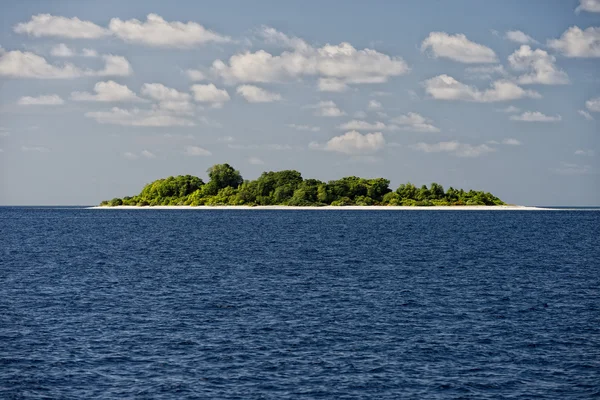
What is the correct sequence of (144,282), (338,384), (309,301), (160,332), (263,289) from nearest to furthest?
(338,384) → (160,332) → (309,301) → (263,289) → (144,282)

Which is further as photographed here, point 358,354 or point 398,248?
point 398,248

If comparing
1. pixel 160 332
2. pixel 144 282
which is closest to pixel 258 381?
pixel 160 332

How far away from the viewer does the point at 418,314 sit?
48.7 meters

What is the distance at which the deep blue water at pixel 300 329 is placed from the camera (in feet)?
107

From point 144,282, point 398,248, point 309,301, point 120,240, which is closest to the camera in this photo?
point 309,301

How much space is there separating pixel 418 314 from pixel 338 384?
676 inches

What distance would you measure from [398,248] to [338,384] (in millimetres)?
74975

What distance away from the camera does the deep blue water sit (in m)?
32.7

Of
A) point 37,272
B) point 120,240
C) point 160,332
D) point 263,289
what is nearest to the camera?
point 160,332

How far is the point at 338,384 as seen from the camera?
32.7m

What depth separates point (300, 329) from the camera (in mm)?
43438

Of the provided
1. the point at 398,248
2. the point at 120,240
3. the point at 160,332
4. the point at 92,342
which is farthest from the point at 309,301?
the point at 120,240

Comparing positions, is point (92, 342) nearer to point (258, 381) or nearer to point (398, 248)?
point (258, 381)

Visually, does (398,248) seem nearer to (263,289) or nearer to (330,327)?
(263,289)
